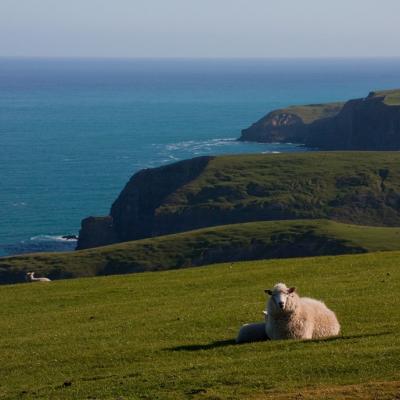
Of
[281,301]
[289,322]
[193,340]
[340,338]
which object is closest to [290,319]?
[289,322]

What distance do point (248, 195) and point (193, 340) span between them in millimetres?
135294

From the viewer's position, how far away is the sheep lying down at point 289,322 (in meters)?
21.8

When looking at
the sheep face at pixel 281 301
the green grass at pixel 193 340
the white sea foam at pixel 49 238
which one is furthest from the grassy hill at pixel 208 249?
the sheep face at pixel 281 301

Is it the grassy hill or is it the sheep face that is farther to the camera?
the grassy hill

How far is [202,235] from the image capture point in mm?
110812

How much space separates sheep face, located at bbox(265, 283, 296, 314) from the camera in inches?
846

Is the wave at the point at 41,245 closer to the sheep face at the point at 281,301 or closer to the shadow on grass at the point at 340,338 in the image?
the sheep face at the point at 281,301

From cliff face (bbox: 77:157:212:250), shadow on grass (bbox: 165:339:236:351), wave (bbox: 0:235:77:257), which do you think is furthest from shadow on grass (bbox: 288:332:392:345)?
cliff face (bbox: 77:157:212:250)

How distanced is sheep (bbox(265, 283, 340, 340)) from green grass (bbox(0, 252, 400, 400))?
55 cm


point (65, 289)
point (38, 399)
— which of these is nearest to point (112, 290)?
point (65, 289)

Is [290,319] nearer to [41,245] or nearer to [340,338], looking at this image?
[340,338]

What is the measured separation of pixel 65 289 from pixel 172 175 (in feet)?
415

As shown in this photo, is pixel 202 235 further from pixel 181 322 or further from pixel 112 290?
pixel 181 322

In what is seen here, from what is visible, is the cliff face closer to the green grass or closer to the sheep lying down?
the green grass
